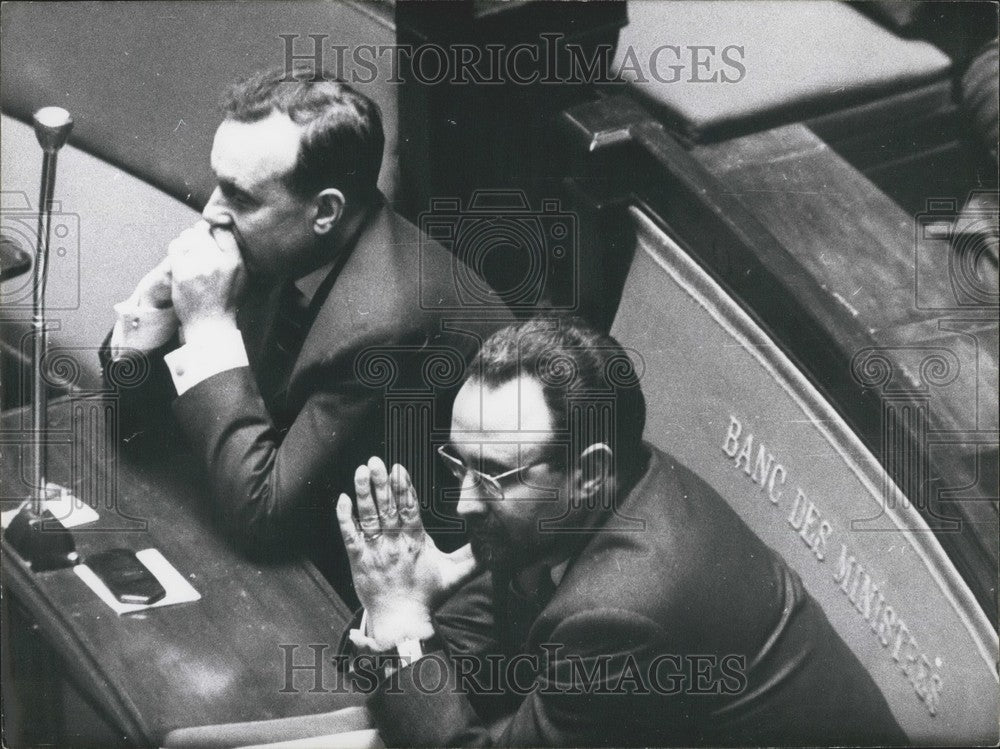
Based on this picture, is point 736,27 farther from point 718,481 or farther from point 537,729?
point 537,729

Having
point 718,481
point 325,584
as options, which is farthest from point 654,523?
point 325,584

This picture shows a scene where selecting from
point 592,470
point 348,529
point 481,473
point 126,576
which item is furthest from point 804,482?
point 126,576

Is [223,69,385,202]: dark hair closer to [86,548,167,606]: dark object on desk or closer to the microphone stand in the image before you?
the microphone stand

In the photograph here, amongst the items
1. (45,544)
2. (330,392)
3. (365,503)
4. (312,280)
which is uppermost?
(312,280)

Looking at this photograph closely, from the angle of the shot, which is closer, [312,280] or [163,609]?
[163,609]

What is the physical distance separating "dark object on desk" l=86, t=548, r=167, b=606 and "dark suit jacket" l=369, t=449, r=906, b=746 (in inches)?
30.1

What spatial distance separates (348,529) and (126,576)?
0.69 metres

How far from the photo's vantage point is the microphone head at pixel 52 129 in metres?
4.29

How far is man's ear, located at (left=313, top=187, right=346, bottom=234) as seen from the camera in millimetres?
4273

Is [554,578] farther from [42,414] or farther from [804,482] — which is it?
[42,414]

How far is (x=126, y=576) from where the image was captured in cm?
421

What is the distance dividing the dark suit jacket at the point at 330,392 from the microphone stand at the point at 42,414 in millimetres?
237

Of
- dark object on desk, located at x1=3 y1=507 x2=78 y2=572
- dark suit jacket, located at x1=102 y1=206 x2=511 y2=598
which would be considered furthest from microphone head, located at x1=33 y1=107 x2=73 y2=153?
dark object on desk, located at x1=3 y1=507 x2=78 y2=572

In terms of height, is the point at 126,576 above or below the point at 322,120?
below
